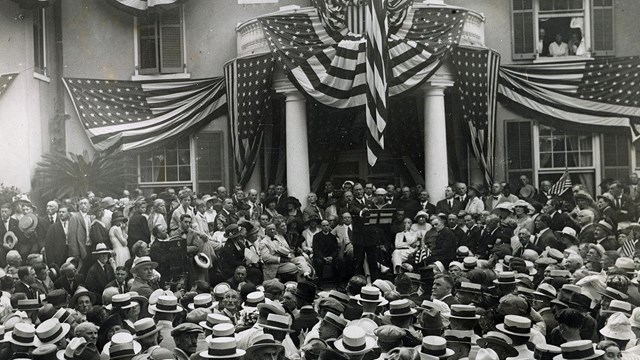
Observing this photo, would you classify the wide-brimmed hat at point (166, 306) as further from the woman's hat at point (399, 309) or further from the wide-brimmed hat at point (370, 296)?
the woman's hat at point (399, 309)

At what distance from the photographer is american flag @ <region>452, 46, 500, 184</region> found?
13.5 m

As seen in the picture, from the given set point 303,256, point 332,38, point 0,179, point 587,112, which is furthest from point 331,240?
point 587,112

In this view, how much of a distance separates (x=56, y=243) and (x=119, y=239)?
40.9 inches

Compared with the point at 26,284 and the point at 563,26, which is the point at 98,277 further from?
the point at 563,26

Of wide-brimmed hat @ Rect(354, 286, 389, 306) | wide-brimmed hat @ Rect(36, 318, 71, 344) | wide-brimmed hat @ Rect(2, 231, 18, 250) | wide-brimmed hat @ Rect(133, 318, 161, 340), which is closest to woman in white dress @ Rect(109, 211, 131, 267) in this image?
wide-brimmed hat @ Rect(2, 231, 18, 250)

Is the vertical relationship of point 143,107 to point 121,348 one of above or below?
above

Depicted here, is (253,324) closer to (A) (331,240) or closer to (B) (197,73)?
(A) (331,240)

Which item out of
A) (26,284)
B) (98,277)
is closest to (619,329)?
(98,277)

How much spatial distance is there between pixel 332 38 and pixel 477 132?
3.46 metres

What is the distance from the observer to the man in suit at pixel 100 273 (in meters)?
8.47

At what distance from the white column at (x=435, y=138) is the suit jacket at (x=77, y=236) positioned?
6275 millimetres

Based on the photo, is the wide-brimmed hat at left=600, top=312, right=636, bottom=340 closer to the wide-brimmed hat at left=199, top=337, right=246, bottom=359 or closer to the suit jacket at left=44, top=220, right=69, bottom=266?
the wide-brimmed hat at left=199, top=337, right=246, bottom=359

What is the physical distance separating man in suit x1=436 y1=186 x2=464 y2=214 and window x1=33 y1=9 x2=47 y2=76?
816 centimetres

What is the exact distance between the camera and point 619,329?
17.6 ft
